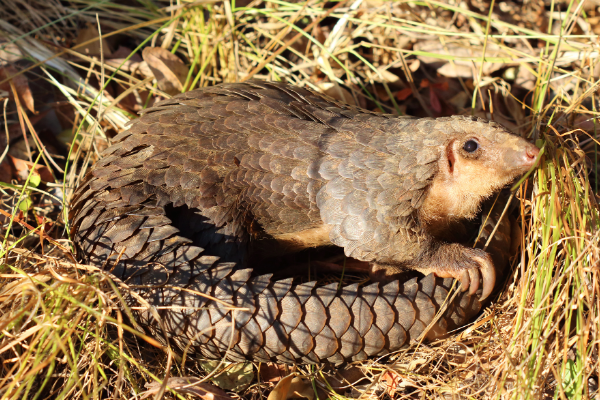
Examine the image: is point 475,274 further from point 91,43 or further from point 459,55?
point 91,43

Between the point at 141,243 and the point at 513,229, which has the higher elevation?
the point at 141,243

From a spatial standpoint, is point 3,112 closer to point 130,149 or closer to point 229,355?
point 130,149

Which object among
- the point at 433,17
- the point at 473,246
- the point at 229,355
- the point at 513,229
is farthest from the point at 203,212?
the point at 433,17

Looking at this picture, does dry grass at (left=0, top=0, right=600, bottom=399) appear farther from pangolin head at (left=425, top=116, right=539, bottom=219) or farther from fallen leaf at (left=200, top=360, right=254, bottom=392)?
pangolin head at (left=425, top=116, right=539, bottom=219)

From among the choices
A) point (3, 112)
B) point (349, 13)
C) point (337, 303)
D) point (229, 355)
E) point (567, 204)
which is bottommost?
point (229, 355)

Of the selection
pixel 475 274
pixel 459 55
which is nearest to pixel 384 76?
pixel 459 55

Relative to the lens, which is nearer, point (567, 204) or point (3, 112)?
point (567, 204)

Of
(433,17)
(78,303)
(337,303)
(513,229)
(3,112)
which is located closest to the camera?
(78,303)
